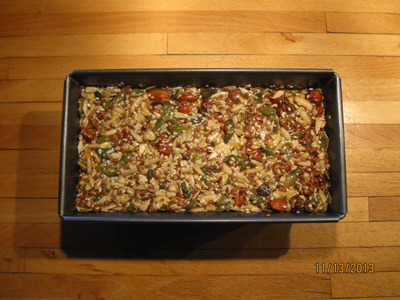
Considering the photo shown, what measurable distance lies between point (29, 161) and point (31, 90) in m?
0.42

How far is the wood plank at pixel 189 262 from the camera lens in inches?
59.2

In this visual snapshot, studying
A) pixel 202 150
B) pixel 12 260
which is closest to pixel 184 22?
pixel 202 150

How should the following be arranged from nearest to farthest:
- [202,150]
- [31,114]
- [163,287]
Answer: [202,150] < [163,287] < [31,114]

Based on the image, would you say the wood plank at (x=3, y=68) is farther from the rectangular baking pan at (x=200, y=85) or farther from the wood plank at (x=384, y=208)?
the wood plank at (x=384, y=208)

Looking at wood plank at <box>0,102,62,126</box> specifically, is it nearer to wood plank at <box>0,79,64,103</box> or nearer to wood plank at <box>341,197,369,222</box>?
wood plank at <box>0,79,64,103</box>

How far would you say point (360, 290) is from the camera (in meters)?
1.52

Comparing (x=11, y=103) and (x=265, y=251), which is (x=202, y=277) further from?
(x=11, y=103)

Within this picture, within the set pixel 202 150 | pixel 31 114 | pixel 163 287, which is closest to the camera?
pixel 202 150

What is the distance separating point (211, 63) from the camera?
63.0 inches

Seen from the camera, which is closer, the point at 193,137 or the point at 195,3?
the point at 193,137

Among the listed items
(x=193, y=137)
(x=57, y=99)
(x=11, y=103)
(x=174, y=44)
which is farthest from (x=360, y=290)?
(x=11, y=103)

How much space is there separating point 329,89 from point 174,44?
2.94ft

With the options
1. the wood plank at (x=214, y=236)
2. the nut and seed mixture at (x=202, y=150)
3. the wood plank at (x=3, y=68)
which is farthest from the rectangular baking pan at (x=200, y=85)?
the wood plank at (x=3, y=68)

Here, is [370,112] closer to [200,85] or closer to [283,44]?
[283,44]
